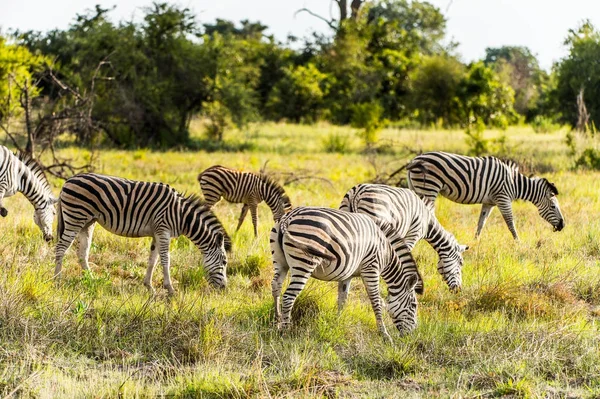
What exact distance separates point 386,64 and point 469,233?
104 feet

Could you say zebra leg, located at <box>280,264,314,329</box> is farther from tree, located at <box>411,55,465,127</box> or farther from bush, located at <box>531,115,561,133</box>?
tree, located at <box>411,55,465,127</box>

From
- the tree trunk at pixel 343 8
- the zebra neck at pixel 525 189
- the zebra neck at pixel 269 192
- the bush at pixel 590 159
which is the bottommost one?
the zebra neck at pixel 269 192

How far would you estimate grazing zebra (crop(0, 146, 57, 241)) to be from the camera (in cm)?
1033

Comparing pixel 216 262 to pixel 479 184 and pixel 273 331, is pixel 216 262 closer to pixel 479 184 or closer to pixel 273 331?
pixel 273 331

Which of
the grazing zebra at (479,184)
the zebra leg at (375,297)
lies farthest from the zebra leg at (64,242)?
the grazing zebra at (479,184)

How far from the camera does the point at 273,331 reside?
6.79 meters

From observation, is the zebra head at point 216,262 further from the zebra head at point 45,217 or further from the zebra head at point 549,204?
the zebra head at point 549,204

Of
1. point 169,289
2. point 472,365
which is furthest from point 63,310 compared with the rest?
point 472,365

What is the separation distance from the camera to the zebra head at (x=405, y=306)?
700 centimetres

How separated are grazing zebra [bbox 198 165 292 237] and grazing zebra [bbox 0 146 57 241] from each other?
246 centimetres

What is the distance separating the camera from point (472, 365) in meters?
6.14

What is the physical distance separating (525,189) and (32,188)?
7501 millimetres

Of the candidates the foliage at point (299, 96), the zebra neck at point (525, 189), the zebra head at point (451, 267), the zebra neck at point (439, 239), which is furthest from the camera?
the foliage at point (299, 96)

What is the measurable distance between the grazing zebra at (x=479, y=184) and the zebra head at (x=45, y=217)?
5.40 m
